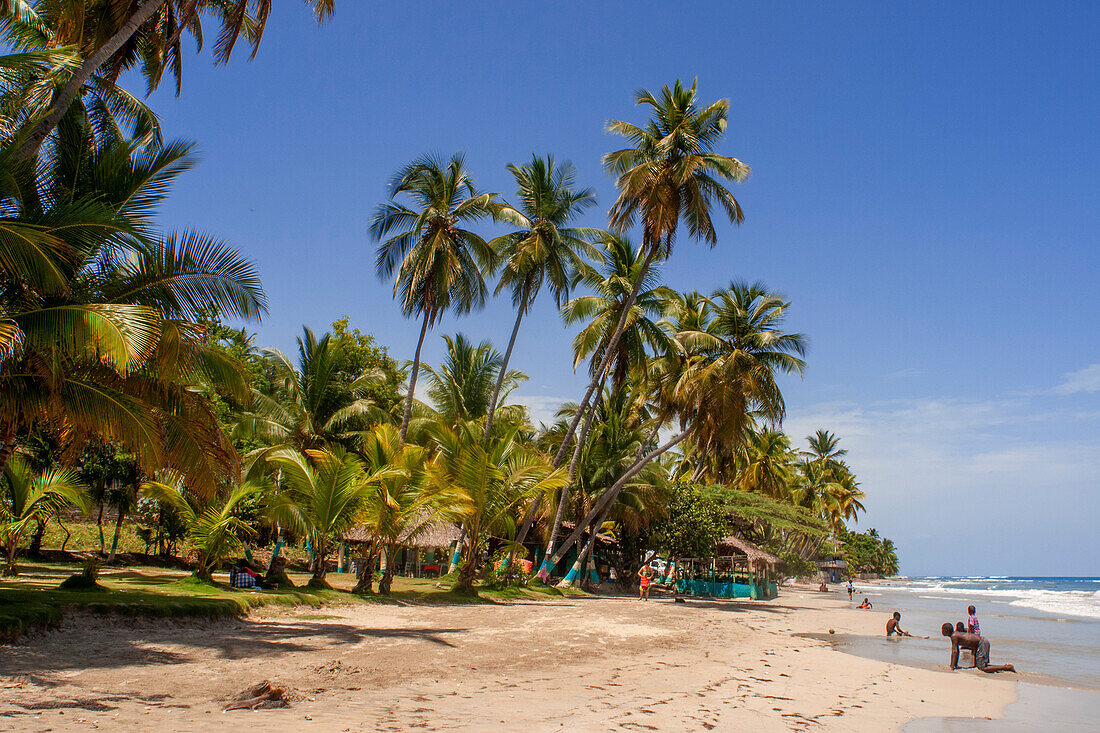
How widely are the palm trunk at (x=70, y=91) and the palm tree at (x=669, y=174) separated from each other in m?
13.8

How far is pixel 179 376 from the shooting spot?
8.25 m

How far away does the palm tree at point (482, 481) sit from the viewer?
16484 mm

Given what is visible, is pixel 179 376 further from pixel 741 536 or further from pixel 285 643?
pixel 741 536

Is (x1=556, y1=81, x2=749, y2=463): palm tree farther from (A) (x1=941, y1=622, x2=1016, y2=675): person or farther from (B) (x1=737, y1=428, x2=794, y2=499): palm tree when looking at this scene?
(B) (x1=737, y1=428, x2=794, y2=499): palm tree

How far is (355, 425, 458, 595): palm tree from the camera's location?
1455 cm

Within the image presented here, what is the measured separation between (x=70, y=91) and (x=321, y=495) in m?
7.89

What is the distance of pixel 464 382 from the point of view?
26297 mm

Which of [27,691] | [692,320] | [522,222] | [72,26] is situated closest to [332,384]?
[522,222]

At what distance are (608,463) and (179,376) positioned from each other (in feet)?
59.0

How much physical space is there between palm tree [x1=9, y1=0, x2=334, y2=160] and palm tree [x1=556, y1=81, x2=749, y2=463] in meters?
11.2

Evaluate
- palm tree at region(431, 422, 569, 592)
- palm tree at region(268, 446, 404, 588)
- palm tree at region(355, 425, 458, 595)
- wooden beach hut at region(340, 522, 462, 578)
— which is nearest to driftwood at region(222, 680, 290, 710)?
palm tree at region(268, 446, 404, 588)

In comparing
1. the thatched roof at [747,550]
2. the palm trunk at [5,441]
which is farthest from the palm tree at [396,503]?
the thatched roof at [747,550]

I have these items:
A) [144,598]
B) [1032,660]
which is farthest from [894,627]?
[144,598]

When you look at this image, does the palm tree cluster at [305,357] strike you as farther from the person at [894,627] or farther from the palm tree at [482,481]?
the person at [894,627]
